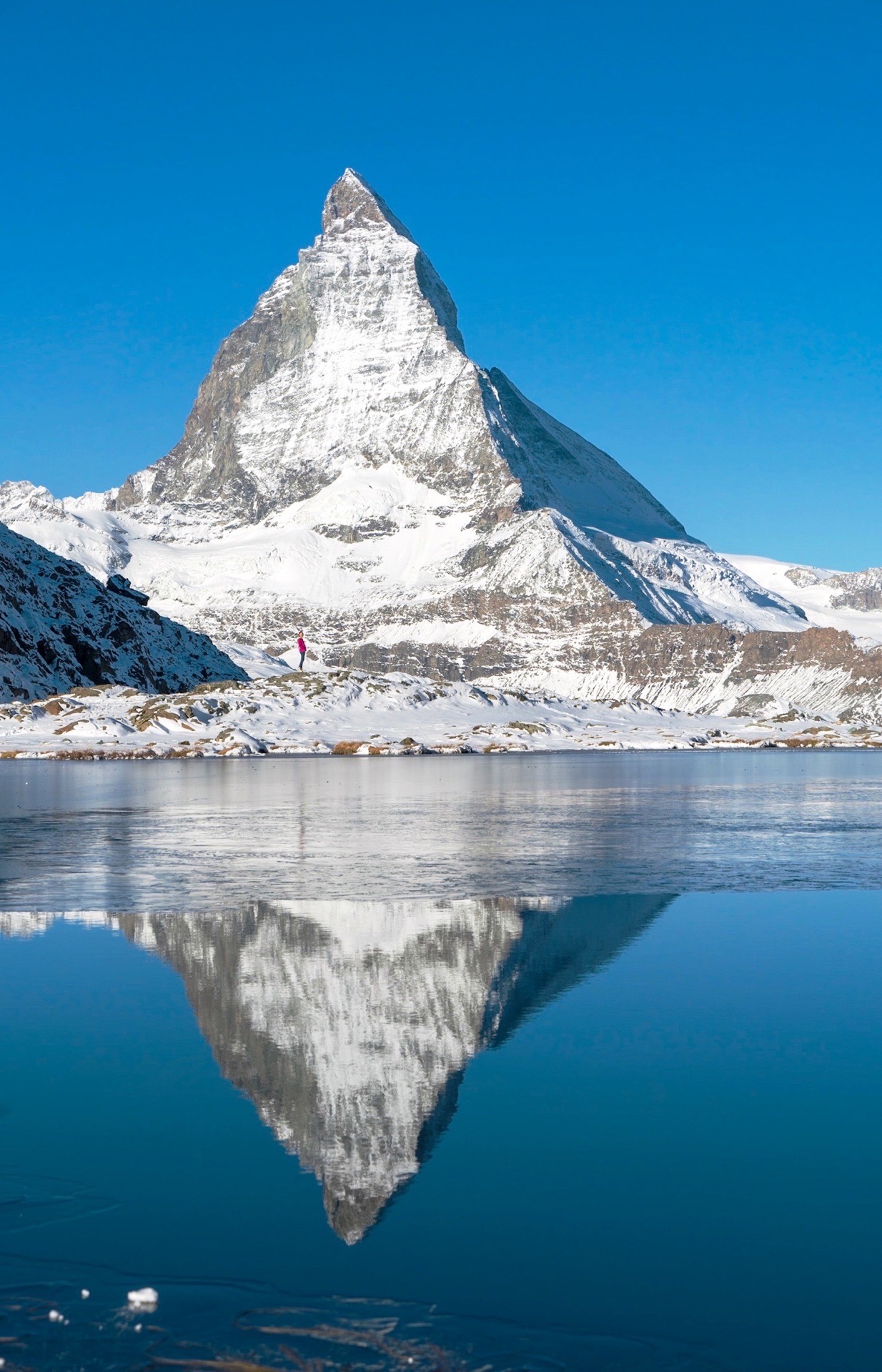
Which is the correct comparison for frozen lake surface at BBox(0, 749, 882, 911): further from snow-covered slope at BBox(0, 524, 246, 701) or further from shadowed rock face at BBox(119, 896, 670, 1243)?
snow-covered slope at BBox(0, 524, 246, 701)

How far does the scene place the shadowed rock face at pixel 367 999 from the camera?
764cm

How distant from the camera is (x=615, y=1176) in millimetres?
7051

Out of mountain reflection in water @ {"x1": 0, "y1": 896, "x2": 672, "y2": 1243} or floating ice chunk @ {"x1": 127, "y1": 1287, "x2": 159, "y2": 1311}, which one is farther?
mountain reflection in water @ {"x1": 0, "y1": 896, "x2": 672, "y2": 1243}

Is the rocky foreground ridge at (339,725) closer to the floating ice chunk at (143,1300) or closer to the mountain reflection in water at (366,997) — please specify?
the mountain reflection in water at (366,997)

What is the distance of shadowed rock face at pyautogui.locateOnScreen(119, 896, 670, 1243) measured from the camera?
764cm

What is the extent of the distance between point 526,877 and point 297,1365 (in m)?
14.3

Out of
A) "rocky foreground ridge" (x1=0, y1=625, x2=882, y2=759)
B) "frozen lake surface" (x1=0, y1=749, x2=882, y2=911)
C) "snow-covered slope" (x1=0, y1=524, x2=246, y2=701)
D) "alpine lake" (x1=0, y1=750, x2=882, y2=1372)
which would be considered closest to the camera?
"alpine lake" (x1=0, y1=750, x2=882, y2=1372)

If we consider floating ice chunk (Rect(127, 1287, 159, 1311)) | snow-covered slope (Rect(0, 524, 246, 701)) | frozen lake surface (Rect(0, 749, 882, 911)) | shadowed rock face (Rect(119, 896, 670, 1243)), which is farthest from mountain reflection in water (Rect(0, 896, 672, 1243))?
snow-covered slope (Rect(0, 524, 246, 701))

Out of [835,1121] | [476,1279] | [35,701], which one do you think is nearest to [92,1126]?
[476,1279]

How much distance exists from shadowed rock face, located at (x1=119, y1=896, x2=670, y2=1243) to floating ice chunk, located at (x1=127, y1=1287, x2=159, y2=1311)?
1073mm

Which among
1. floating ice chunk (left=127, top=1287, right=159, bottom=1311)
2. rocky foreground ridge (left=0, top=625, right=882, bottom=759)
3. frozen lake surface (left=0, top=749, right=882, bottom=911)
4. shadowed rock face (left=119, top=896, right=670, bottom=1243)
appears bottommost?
floating ice chunk (left=127, top=1287, right=159, bottom=1311)

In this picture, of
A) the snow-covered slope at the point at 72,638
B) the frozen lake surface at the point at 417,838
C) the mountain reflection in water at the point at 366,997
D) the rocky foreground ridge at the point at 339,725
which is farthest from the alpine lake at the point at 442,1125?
the snow-covered slope at the point at 72,638

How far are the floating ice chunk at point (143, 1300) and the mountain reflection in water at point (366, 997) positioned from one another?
1091mm

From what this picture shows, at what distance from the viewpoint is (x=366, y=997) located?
10984 mm
